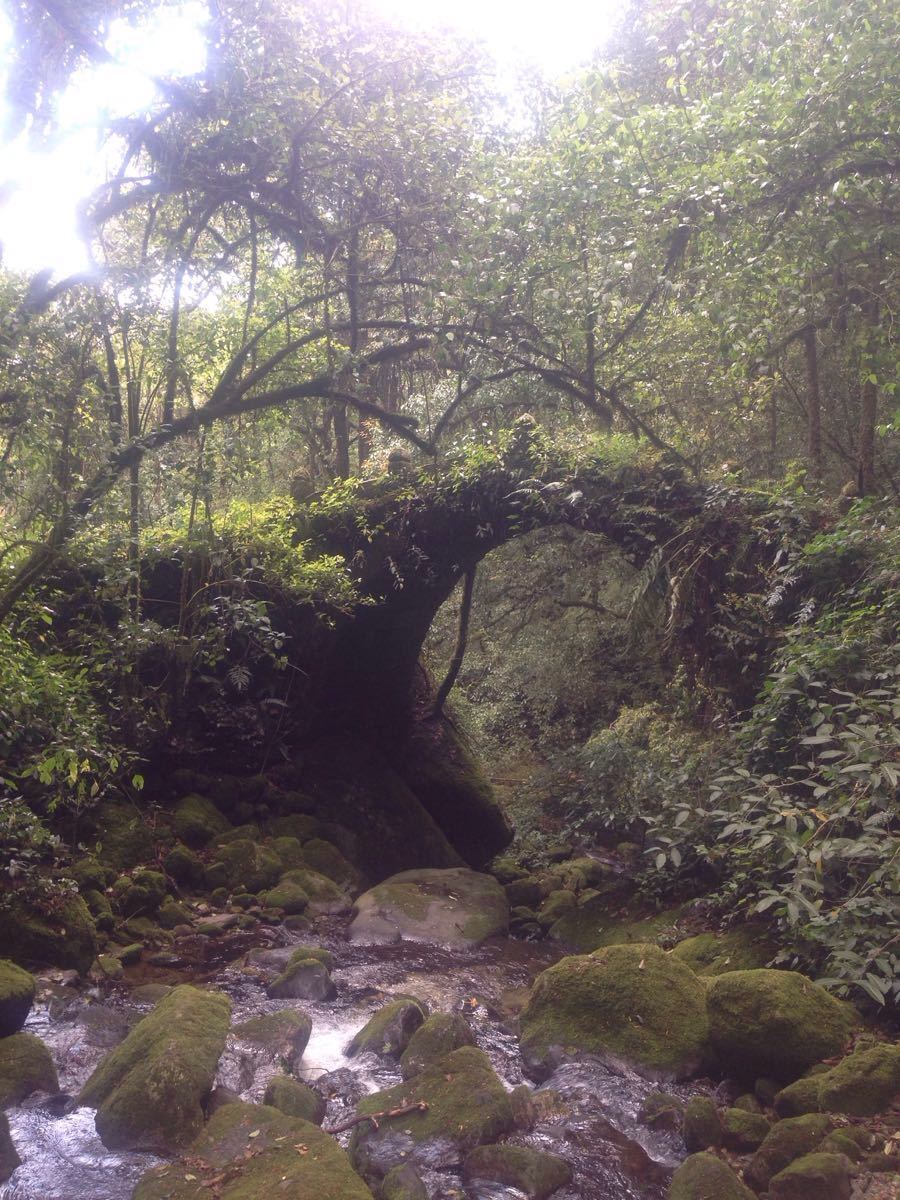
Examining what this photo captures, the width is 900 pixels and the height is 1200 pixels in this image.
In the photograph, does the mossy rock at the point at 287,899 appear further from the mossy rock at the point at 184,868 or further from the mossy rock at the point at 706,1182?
the mossy rock at the point at 706,1182

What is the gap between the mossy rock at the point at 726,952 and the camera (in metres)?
6.54

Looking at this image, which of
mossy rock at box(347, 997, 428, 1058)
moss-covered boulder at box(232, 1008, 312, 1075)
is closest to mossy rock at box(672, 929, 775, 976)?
mossy rock at box(347, 997, 428, 1058)

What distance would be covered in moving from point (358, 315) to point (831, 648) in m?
7.06

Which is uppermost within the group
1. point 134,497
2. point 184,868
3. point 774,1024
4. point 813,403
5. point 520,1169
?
point 813,403

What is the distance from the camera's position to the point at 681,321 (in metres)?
11.0

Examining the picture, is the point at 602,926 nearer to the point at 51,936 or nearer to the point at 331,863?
the point at 331,863

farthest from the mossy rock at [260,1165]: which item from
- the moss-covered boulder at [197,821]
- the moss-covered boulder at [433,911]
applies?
the moss-covered boulder at [197,821]

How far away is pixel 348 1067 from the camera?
566cm

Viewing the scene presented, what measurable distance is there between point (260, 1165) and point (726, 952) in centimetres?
391

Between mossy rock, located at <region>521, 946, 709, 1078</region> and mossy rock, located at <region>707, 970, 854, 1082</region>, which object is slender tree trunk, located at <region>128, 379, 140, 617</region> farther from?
mossy rock, located at <region>707, 970, 854, 1082</region>

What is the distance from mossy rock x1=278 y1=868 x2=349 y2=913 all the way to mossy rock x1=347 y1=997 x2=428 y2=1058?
3.18m

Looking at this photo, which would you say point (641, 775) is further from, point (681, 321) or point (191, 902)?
point (681, 321)

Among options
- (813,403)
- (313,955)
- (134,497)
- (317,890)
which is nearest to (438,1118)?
(313,955)

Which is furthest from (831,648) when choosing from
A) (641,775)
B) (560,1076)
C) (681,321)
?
(681,321)
